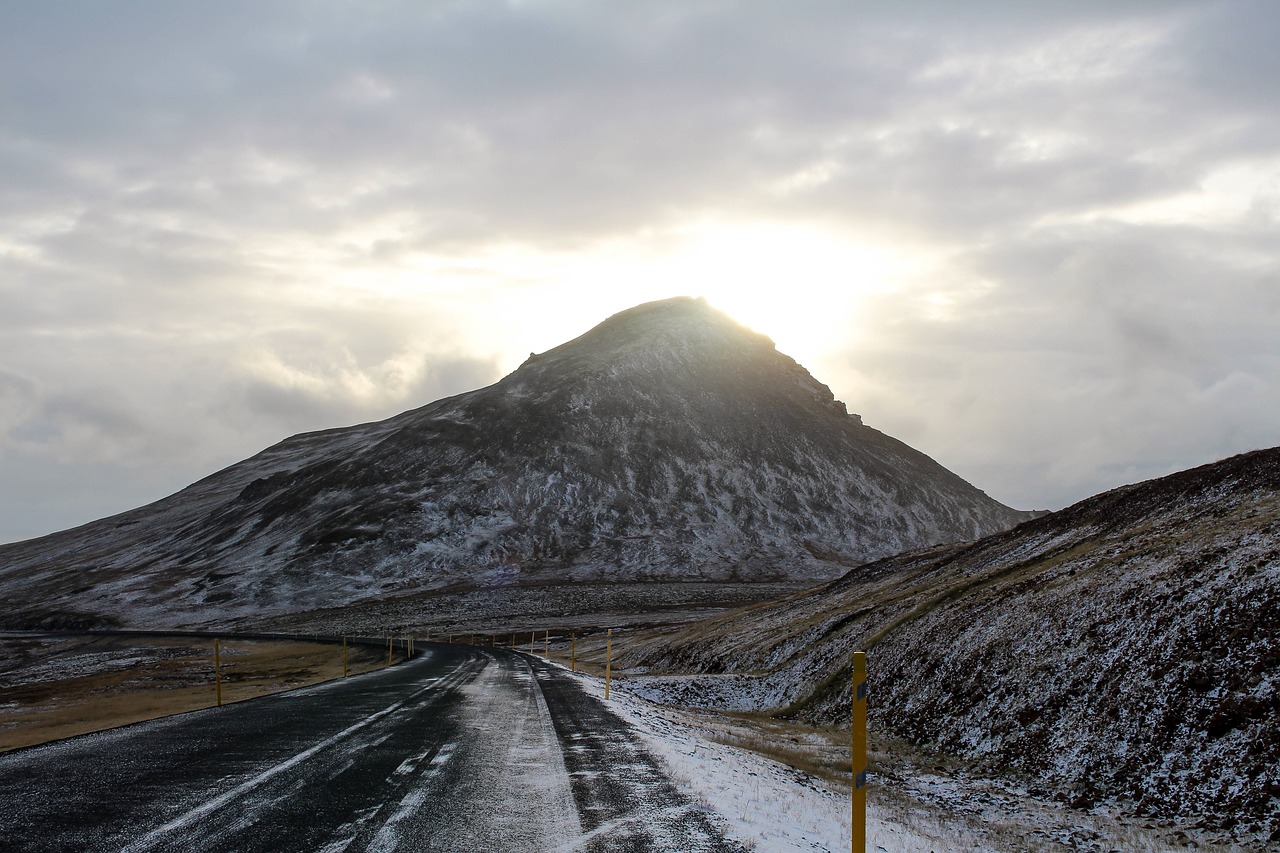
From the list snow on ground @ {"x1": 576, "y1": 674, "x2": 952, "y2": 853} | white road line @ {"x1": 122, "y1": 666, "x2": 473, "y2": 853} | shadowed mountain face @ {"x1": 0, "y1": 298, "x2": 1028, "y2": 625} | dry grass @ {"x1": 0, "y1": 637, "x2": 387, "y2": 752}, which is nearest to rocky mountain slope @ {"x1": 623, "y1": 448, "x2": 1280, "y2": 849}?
snow on ground @ {"x1": 576, "y1": 674, "x2": 952, "y2": 853}

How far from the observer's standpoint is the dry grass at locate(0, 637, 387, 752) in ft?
103

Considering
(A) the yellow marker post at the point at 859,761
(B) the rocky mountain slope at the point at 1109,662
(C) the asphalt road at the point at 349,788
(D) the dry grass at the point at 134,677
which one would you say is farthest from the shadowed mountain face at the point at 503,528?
(A) the yellow marker post at the point at 859,761

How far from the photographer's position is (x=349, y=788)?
10562 millimetres

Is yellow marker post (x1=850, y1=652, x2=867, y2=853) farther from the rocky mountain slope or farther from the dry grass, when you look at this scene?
the dry grass

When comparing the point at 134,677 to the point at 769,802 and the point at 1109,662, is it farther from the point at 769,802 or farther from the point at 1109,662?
the point at 1109,662

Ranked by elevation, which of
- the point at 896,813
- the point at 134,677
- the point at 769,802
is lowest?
the point at 134,677

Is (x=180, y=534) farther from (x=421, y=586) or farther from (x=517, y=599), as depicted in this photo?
(x=517, y=599)

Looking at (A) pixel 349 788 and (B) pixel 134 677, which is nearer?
(A) pixel 349 788

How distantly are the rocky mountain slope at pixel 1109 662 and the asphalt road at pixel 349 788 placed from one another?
769cm

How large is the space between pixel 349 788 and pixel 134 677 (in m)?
55.8

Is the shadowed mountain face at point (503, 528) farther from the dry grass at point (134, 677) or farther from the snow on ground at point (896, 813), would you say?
the snow on ground at point (896, 813)

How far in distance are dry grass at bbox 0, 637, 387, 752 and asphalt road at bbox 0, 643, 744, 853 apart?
11.4 meters

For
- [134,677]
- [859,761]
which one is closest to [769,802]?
[859,761]

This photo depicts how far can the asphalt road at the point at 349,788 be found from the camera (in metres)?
8.32
